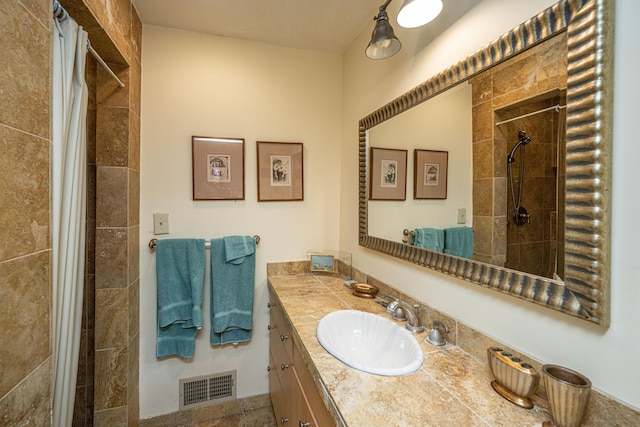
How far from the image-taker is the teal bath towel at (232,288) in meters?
1.79

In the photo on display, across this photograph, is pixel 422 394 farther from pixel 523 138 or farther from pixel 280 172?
pixel 280 172

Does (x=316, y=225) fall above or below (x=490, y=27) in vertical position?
below

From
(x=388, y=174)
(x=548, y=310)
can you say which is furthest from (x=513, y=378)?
(x=388, y=174)

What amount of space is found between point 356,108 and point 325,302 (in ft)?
4.15

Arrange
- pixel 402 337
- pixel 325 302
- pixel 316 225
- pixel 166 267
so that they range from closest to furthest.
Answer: pixel 402 337 → pixel 325 302 → pixel 166 267 → pixel 316 225

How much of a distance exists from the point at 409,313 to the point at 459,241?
1.24ft

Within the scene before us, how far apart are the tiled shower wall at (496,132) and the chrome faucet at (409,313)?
37 centimetres

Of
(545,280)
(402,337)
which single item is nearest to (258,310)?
(402,337)

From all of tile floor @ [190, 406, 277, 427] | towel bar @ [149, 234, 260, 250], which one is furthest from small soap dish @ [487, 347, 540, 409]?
tile floor @ [190, 406, 277, 427]

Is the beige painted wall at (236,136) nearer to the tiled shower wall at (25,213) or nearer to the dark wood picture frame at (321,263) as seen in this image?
the dark wood picture frame at (321,263)

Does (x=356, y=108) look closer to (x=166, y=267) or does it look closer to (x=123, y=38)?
(x=123, y=38)

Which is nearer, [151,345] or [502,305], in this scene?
[502,305]

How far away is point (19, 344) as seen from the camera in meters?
0.66

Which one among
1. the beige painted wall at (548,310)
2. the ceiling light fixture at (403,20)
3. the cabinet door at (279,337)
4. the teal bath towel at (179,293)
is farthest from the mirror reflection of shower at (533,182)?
the teal bath towel at (179,293)
